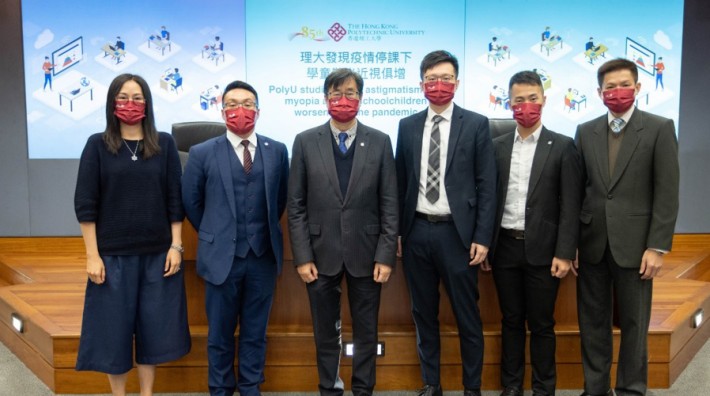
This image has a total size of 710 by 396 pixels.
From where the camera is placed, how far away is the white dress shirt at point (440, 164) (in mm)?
2344

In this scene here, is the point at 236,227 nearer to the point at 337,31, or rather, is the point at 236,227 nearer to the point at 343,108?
the point at 343,108

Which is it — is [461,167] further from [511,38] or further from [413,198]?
[511,38]

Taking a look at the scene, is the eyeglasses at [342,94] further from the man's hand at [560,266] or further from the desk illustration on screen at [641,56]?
the desk illustration on screen at [641,56]

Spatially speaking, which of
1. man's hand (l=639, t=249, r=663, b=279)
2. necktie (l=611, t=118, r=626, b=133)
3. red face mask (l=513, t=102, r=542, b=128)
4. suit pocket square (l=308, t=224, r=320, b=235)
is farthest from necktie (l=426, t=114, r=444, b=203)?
man's hand (l=639, t=249, r=663, b=279)

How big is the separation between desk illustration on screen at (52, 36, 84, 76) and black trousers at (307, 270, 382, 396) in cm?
363

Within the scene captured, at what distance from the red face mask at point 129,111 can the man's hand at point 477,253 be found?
149 cm

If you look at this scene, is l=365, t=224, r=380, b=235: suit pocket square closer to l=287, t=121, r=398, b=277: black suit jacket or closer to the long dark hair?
l=287, t=121, r=398, b=277: black suit jacket

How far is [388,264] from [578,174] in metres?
0.91

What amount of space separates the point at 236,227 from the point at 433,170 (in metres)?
0.88

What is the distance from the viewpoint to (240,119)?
229cm

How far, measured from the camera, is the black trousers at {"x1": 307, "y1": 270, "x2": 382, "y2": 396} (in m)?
2.37

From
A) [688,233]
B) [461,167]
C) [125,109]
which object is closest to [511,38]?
A: [688,233]

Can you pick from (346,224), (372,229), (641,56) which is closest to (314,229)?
(346,224)

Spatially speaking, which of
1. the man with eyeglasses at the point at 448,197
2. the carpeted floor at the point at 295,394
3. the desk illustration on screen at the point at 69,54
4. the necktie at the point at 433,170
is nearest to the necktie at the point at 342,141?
the man with eyeglasses at the point at 448,197
